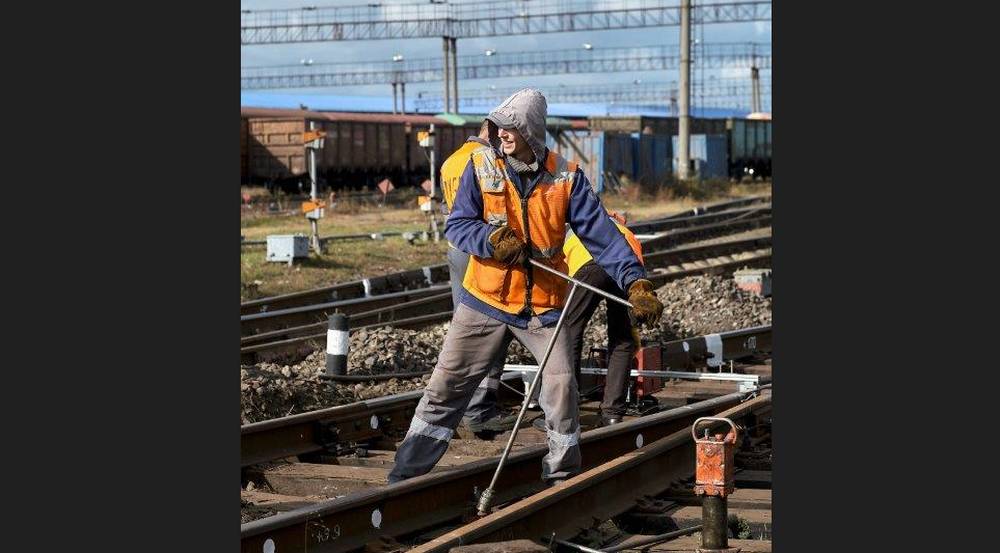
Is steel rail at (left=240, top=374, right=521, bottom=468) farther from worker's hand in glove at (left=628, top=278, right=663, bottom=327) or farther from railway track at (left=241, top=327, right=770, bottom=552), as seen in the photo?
worker's hand in glove at (left=628, top=278, right=663, bottom=327)

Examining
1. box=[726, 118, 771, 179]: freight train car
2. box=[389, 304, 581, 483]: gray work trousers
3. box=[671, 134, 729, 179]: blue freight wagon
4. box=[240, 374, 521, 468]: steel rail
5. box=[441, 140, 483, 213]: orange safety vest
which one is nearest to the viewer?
box=[389, 304, 581, 483]: gray work trousers

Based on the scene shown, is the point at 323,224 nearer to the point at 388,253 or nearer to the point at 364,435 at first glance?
the point at 388,253

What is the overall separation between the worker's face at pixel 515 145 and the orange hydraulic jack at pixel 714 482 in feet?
4.92

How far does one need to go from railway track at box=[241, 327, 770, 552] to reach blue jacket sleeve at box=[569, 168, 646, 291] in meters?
1.01

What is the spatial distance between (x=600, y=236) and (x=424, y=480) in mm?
1401

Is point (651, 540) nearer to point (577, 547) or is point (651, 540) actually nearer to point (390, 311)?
point (577, 547)

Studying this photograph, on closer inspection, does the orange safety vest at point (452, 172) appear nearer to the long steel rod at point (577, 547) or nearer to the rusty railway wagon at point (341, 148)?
the long steel rod at point (577, 547)

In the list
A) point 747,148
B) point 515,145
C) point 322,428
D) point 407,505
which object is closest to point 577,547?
point 407,505

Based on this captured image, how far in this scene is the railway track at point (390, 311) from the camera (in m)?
12.6

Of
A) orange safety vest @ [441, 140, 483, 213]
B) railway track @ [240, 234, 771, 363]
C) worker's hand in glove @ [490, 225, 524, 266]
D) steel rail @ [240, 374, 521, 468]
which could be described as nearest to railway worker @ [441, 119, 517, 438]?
orange safety vest @ [441, 140, 483, 213]

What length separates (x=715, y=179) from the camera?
144 ft

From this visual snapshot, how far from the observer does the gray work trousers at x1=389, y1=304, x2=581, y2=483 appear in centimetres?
695

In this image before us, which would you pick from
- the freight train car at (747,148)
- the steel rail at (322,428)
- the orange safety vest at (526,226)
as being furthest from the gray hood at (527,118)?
the freight train car at (747,148)

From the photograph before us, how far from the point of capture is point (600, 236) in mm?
6836
